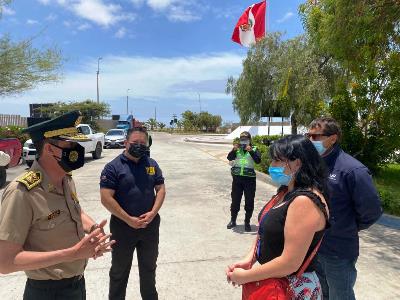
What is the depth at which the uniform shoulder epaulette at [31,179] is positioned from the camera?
2.12m

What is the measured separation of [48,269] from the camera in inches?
89.0

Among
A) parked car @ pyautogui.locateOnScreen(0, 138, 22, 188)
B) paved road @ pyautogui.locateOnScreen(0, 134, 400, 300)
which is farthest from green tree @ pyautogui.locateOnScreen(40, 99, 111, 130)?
paved road @ pyautogui.locateOnScreen(0, 134, 400, 300)

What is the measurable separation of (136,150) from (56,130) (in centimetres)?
150

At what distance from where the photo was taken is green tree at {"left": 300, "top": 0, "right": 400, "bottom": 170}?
736 centimetres

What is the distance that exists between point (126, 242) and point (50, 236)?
1583mm

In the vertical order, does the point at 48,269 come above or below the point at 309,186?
below

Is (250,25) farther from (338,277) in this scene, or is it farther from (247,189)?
(338,277)

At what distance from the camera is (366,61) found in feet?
30.5

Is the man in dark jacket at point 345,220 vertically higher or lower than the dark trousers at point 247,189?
higher

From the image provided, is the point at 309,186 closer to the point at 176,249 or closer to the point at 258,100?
the point at 176,249

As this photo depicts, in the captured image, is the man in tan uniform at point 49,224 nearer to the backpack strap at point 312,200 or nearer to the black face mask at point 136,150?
the backpack strap at point 312,200

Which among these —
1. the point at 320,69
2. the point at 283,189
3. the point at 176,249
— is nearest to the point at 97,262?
the point at 176,249

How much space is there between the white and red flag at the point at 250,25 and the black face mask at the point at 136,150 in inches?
614

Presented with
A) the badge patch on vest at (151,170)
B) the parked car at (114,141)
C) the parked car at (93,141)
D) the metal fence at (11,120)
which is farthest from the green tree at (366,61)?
the parked car at (114,141)
